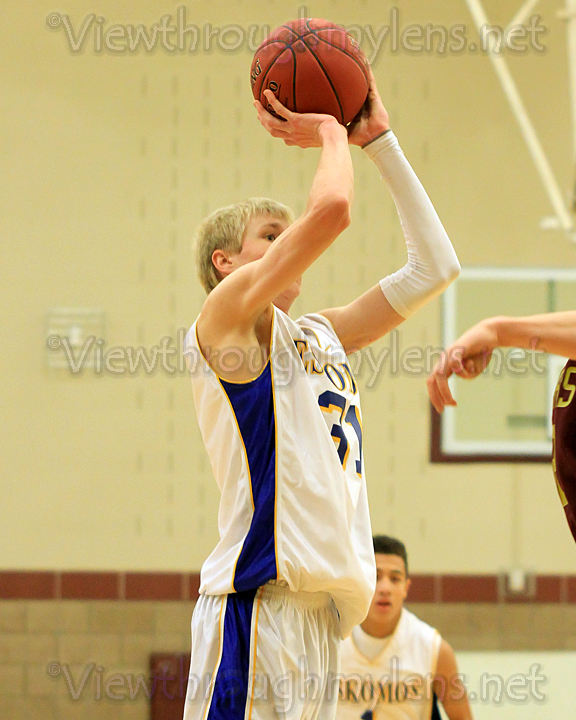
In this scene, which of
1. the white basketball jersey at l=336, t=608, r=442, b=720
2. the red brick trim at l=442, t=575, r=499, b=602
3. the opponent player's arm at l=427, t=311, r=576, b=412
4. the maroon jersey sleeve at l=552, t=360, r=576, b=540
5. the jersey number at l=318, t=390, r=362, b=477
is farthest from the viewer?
the red brick trim at l=442, t=575, r=499, b=602

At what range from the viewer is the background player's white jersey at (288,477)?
1938 millimetres

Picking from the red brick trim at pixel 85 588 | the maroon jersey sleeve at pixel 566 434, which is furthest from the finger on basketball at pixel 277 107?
the red brick trim at pixel 85 588

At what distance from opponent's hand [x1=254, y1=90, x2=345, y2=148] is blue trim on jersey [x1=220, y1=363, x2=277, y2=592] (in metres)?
0.60

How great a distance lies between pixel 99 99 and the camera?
18.6ft

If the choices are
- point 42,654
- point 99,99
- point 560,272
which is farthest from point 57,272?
point 560,272

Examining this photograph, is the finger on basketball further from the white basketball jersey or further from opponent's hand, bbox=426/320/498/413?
the white basketball jersey

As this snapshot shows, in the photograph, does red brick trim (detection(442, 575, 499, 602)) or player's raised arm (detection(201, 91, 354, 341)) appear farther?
red brick trim (detection(442, 575, 499, 602))

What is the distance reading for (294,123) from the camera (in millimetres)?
2148

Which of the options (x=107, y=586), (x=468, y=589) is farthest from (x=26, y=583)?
(x=468, y=589)

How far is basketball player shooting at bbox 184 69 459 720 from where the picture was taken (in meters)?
1.91

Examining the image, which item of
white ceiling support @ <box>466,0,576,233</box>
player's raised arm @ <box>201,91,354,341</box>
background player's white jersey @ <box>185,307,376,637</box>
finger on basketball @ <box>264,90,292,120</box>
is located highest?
white ceiling support @ <box>466,0,576,233</box>

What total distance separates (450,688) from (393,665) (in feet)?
0.89

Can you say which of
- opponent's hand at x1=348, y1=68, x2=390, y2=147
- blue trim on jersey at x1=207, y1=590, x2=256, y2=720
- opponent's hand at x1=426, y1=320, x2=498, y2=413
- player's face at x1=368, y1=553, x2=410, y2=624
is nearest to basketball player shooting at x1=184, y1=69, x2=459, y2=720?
blue trim on jersey at x1=207, y1=590, x2=256, y2=720

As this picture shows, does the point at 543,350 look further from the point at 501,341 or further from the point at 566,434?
the point at 566,434
